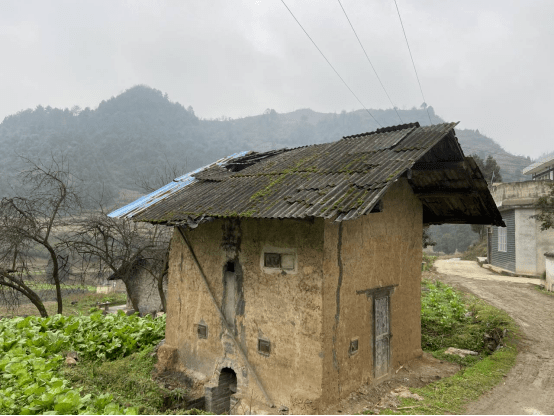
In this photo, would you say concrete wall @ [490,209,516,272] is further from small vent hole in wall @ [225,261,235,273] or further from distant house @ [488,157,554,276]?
small vent hole in wall @ [225,261,235,273]

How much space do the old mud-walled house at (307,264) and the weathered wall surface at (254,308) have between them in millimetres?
21

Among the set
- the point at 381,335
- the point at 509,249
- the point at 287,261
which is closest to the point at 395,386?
the point at 381,335

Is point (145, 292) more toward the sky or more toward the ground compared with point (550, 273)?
more toward the ground

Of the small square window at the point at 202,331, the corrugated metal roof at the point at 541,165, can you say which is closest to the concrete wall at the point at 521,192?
the corrugated metal roof at the point at 541,165

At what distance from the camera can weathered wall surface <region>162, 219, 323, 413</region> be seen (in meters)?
6.22

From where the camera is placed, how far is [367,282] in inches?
279

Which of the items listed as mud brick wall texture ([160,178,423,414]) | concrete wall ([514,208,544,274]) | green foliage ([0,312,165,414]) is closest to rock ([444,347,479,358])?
mud brick wall texture ([160,178,423,414])

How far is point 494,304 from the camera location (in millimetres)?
13453

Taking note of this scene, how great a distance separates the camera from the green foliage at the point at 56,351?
5.42m

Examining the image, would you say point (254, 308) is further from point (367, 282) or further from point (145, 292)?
point (145, 292)

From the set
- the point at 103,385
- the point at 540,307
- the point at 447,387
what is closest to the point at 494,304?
the point at 540,307

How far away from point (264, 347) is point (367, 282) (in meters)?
2.13

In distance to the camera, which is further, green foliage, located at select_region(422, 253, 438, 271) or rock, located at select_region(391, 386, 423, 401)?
green foliage, located at select_region(422, 253, 438, 271)

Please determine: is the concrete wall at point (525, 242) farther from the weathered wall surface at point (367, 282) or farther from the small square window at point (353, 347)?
the small square window at point (353, 347)
